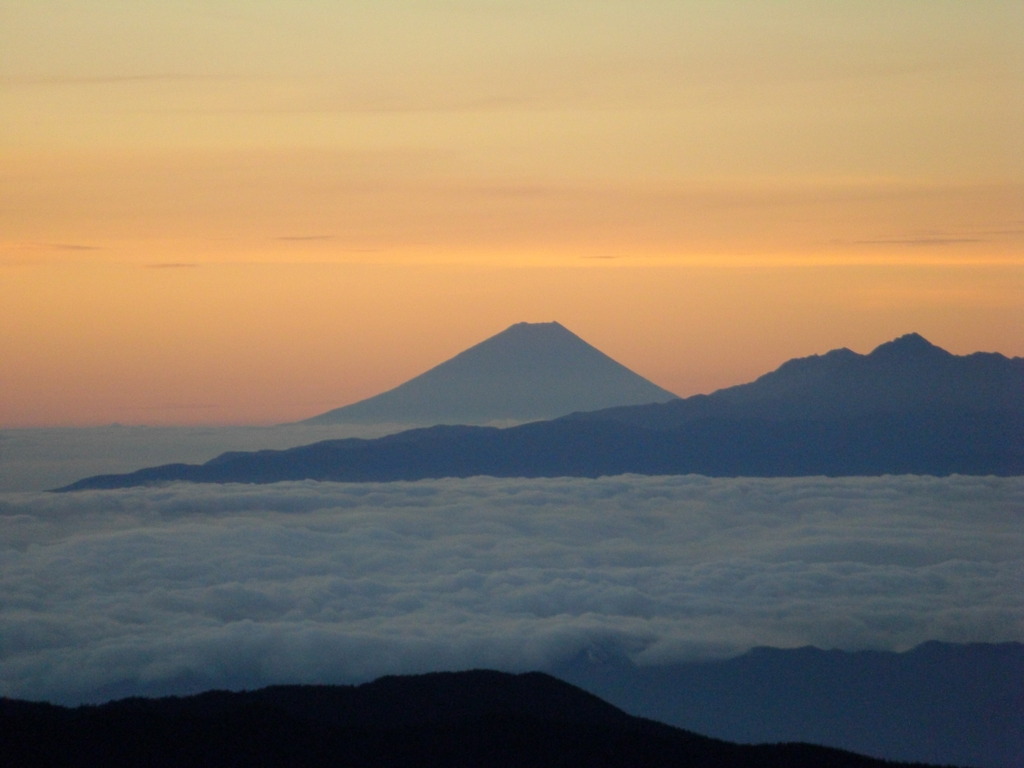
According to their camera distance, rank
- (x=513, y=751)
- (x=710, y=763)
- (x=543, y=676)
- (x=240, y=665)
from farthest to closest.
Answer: (x=240, y=665)
(x=543, y=676)
(x=710, y=763)
(x=513, y=751)

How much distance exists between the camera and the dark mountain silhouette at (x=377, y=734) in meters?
107

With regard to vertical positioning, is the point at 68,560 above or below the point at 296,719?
above

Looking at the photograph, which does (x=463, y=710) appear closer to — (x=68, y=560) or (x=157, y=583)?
(x=157, y=583)

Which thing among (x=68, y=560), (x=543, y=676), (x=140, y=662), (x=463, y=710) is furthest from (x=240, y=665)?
(x=463, y=710)

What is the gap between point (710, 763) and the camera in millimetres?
125250

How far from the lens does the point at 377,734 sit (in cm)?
12212

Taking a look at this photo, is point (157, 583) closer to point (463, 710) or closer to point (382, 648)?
point (382, 648)

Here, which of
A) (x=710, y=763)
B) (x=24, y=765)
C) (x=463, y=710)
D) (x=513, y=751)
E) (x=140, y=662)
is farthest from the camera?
(x=140, y=662)

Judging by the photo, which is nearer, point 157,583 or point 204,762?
point 204,762

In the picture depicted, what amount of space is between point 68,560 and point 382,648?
54.6 meters

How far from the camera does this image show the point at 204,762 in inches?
4038

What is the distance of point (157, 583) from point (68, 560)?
52.2 feet

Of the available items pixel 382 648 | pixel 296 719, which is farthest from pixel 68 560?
pixel 296 719

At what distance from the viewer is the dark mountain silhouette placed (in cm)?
10669
